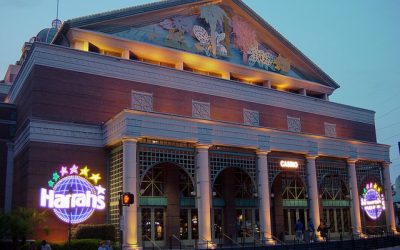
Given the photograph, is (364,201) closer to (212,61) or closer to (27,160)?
(212,61)

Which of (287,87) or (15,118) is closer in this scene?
(15,118)

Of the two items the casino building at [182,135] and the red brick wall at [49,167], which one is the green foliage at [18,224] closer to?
the red brick wall at [49,167]

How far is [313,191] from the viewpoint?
42.2m

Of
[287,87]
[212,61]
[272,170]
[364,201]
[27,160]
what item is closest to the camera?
[27,160]

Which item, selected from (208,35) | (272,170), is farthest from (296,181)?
(208,35)

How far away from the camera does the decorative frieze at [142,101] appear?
39709 millimetres

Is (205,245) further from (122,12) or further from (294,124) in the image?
(122,12)

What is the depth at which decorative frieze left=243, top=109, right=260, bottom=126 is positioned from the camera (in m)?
45.9

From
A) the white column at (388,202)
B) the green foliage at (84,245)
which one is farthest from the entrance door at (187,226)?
the white column at (388,202)

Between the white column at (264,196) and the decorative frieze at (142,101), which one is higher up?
the decorative frieze at (142,101)

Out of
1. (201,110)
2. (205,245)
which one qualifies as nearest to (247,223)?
(205,245)

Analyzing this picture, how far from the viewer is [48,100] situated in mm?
35438

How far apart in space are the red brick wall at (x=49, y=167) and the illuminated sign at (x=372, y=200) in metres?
28.3

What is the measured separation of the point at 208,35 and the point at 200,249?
877 inches
